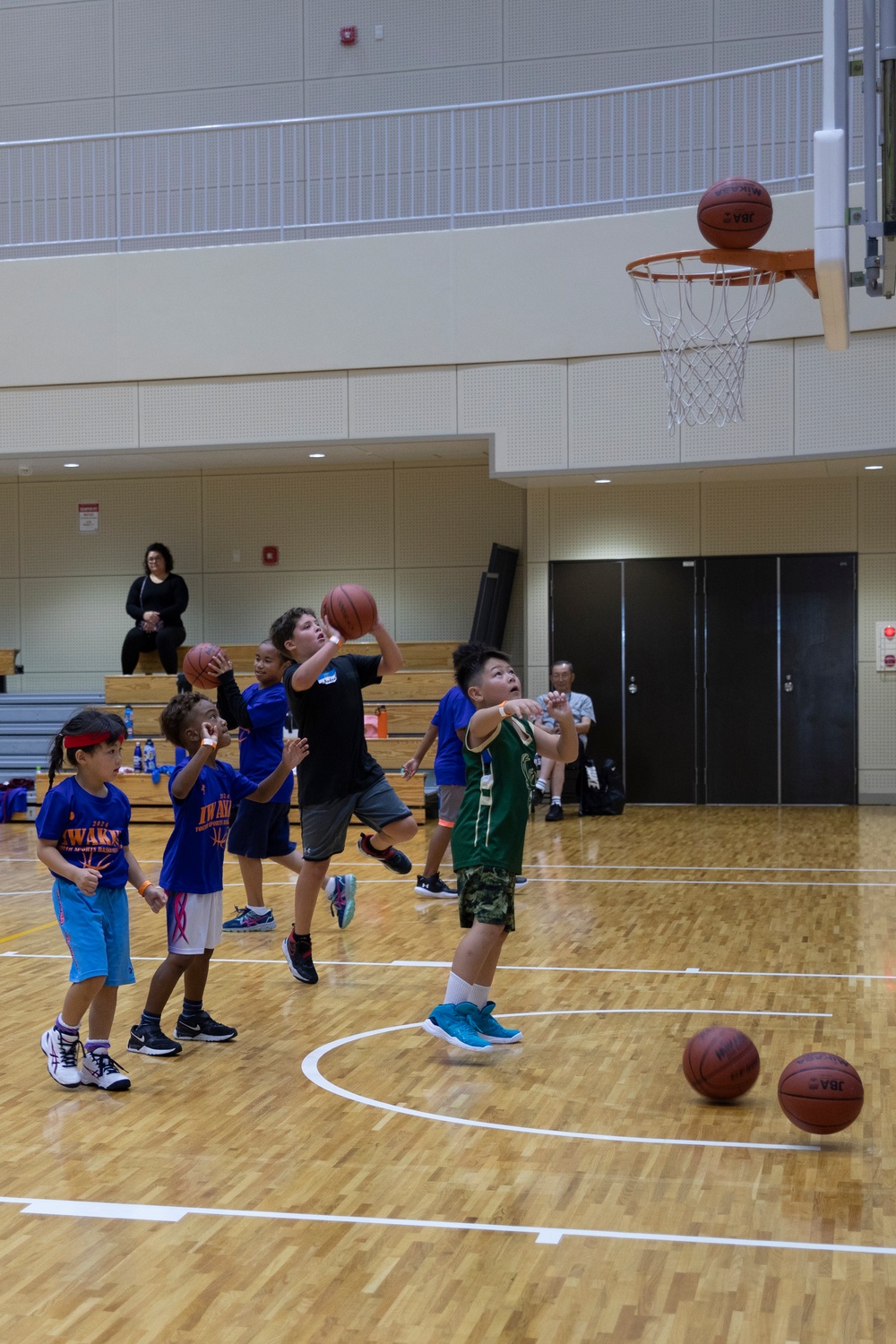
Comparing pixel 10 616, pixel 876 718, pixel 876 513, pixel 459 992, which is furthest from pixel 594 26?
pixel 459 992

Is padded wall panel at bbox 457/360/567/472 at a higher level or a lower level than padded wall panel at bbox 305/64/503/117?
lower

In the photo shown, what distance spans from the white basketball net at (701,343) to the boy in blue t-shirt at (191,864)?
6876 millimetres

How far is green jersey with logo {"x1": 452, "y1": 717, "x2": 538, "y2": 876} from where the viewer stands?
4898 mm

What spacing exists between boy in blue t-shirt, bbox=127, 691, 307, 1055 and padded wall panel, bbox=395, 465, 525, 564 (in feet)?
32.9

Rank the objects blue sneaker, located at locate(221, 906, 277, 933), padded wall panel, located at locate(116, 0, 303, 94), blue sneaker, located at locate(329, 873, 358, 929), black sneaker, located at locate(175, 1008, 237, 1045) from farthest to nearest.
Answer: padded wall panel, located at locate(116, 0, 303, 94) → blue sneaker, located at locate(221, 906, 277, 933) → blue sneaker, located at locate(329, 873, 358, 929) → black sneaker, located at locate(175, 1008, 237, 1045)

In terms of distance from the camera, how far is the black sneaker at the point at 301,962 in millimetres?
6035

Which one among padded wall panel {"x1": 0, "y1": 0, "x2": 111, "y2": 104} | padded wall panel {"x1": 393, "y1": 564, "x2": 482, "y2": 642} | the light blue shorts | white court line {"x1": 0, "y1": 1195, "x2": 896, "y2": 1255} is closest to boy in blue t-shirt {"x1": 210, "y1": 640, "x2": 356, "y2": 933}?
the light blue shorts

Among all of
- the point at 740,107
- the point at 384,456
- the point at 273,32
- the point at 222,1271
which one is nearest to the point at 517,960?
the point at 222,1271

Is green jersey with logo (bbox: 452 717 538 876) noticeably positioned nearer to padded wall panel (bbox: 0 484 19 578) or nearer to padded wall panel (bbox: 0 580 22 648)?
padded wall panel (bbox: 0 580 22 648)

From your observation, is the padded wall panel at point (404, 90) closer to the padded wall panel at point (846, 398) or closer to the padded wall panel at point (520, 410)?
the padded wall panel at point (520, 410)

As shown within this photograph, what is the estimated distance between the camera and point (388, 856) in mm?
6859

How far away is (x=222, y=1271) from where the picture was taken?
3131 millimetres

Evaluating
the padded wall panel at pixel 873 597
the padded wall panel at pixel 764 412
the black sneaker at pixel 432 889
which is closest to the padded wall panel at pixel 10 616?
the padded wall panel at pixel 764 412

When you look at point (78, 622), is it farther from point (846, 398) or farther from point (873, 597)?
point (846, 398)
